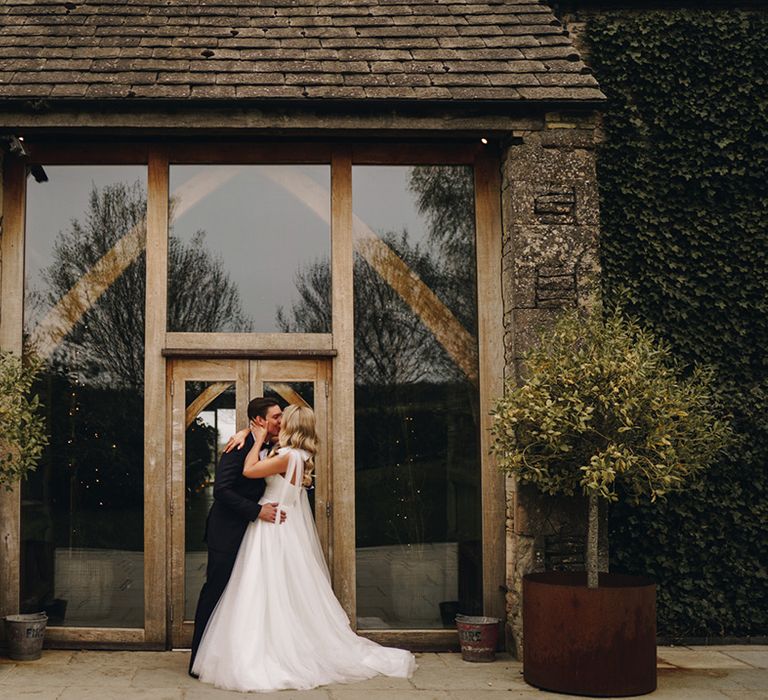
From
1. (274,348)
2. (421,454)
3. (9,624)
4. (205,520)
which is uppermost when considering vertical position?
(274,348)

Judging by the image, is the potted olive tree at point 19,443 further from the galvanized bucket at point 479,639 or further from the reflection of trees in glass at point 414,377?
the galvanized bucket at point 479,639

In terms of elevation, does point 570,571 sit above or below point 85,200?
below

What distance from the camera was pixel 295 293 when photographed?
766cm

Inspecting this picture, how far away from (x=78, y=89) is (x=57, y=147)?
77 centimetres

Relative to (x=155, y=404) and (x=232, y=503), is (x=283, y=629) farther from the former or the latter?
(x=155, y=404)

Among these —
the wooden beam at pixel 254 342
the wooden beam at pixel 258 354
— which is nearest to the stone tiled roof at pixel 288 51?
the wooden beam at pixel 254 342

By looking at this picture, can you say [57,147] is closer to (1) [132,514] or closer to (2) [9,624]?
(1) [132,514]

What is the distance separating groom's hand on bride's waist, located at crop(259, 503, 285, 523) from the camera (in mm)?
6621

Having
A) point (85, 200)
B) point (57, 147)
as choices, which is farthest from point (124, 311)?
point (57, 147)

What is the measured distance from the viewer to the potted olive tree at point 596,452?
601 cm

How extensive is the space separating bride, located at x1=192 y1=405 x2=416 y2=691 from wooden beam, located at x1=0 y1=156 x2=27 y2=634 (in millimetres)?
1854

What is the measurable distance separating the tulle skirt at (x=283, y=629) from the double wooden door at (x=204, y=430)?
82 centimetres

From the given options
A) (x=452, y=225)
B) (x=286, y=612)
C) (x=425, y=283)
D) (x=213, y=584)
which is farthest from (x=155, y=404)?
(x=452, y=225)

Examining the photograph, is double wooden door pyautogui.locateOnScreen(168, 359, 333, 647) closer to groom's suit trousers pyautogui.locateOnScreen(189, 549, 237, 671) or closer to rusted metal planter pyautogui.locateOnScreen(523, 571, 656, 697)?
groom's suit trousers pyautogui.locateOnScreen(189, 549, 237, 671)
